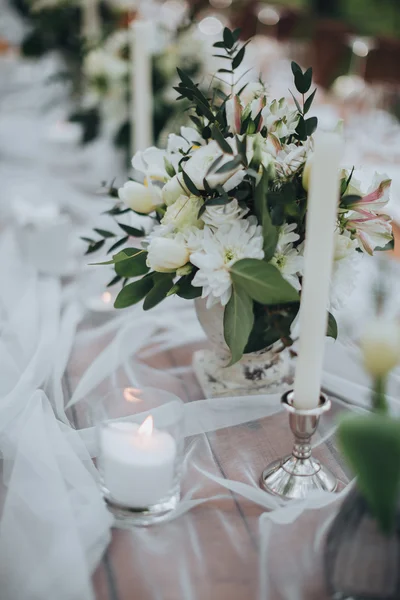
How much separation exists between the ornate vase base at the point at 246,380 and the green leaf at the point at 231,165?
0.31 m

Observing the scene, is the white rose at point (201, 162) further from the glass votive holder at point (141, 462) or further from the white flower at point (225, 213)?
the glass votive holder at point (141, 462)

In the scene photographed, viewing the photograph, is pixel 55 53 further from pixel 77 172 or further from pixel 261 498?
pixel 261 498

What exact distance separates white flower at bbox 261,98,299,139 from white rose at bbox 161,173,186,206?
0.40 feet

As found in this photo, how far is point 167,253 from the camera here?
762mm

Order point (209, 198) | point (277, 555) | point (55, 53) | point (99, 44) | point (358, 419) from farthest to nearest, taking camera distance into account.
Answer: point (55, 53) → point (99, 44) → point (209, 198) → point (277, 555) → point (358, 419)

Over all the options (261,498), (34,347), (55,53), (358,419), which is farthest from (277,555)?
(55,53)

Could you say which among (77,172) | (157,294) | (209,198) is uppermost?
(209,198)

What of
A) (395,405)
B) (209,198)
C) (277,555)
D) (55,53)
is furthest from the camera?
(55,53)

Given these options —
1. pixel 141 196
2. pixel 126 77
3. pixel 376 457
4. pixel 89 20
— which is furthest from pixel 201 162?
pixel 89 20

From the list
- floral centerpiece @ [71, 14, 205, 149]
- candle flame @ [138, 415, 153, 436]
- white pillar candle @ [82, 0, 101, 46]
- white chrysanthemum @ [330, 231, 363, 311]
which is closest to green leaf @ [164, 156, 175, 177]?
white chrysanthemum @ [330, 231, 363, 311]

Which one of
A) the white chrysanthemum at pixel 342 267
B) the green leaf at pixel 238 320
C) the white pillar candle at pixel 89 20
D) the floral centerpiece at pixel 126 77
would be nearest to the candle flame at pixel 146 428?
the green leaf at pixel 238 320

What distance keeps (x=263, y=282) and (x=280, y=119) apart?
221 mm

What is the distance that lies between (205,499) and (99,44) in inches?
58.8

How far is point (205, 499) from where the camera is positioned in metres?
0.73
